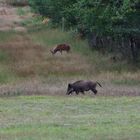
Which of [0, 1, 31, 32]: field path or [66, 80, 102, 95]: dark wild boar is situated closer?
[66, 80, 102, 95]: dark wild boar

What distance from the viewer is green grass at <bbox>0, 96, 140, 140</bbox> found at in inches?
583

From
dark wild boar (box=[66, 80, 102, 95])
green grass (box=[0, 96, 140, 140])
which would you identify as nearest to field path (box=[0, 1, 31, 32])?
dark wild boar (box=[66, 80, 102, 95])

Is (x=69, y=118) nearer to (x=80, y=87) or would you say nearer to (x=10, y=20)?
(x=80, y=87)

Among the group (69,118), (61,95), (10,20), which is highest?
(69,118)

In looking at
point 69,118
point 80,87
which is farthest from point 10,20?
point 69,118

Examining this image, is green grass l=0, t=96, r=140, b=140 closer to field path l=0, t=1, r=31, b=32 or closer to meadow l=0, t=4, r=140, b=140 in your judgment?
meadow l=0, t=4, r=140, b=140

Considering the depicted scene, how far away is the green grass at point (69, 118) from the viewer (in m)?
14.8

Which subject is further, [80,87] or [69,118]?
[80,87]

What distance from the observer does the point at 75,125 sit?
1645 centimetres

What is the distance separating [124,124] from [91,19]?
62.4 ft

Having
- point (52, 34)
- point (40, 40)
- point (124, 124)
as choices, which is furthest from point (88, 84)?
point (52, 34)

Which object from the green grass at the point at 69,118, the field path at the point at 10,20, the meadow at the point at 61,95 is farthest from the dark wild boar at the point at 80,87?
the field path at the point at 10,20

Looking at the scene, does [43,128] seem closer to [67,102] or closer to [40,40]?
[67,102]

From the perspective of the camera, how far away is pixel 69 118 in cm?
1811
